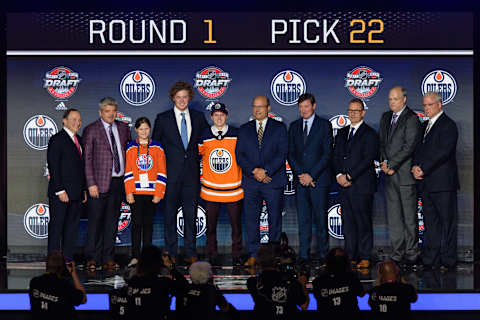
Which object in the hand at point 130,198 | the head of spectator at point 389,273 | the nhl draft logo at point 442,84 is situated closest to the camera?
the head of spectator at point 389,273

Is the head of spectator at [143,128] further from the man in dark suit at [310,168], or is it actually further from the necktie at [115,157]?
the man in dark suit at [310,168]

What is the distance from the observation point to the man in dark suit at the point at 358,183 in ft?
24.7

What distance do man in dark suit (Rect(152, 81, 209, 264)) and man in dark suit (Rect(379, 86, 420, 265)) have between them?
194 cm

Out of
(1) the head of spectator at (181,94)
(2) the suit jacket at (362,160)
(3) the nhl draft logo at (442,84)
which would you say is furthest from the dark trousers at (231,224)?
(3) the nhl draft logo at (442,84)

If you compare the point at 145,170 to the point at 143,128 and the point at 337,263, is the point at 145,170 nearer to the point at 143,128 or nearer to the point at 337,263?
the point at 143,128

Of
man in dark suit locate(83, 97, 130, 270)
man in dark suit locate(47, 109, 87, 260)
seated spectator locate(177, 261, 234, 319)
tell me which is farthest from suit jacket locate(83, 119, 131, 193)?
seated spectator locate(177, 261, 234, 319)

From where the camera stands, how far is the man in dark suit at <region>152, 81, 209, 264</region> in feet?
25.2

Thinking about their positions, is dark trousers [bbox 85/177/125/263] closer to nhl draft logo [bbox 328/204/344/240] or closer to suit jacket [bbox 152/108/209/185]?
suit jacket [bbox 152/108/209/185]

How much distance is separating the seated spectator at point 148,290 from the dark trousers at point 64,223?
327 centimetres

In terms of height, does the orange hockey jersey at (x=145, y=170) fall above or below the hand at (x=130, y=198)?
above

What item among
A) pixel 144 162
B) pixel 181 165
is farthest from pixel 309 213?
pixel 144 162

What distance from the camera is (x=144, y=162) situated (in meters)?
7.50

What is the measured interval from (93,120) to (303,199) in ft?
8.33

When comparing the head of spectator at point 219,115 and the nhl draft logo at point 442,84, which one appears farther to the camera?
the nhl draft logo at point 442,84
